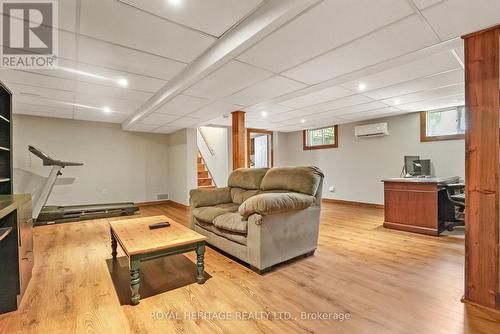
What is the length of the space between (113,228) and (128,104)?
263 cm

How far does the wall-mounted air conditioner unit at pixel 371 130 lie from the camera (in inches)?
215

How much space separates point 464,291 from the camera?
6.34ft

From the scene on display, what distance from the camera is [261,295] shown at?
197cm

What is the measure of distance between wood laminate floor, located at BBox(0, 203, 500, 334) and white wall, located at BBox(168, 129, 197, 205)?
9.91 feet

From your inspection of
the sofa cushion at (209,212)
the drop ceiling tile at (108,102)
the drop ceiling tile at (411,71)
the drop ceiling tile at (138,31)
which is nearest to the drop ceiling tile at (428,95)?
the drop ceiling tile at (411,71)

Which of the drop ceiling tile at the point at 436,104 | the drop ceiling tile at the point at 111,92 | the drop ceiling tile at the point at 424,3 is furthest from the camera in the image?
the drop ceiling tile at the point at 436,104

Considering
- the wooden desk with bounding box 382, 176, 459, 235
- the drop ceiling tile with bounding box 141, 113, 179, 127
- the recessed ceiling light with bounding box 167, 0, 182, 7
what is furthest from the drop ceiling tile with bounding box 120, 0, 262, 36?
the wooden desk with bounding box 382, 176, 459, 235

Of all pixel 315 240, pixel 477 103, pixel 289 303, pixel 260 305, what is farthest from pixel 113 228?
pixel 477 103

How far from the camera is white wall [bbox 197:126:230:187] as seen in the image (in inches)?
295

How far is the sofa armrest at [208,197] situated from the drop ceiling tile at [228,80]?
1.39 metres

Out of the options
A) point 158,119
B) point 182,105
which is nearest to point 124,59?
point 182,105

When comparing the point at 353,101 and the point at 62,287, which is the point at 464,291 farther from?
the point at 62,287

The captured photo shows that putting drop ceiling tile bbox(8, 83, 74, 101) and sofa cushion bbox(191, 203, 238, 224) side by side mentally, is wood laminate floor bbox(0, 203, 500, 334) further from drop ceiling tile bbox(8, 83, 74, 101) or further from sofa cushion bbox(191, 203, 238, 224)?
drop ceiling tile bbox(8, 83, 74, 101)

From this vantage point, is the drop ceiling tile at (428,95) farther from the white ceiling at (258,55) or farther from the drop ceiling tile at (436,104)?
the drop ceiling tile at (436,104)
